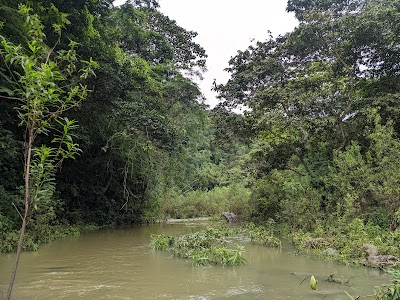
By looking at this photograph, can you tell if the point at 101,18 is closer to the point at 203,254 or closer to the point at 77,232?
the point at 77,232

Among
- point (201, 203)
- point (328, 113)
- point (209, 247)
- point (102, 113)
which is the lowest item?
point (209, 247)

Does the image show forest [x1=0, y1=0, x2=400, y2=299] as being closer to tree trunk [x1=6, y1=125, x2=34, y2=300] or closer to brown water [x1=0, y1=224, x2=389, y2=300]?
brown water [x1=0, y1=224, x2=389, y2=300]

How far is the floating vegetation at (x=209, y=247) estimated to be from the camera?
7586 mm

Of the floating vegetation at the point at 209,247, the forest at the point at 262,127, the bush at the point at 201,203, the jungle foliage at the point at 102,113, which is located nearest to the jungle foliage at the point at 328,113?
the forest at the point at 262,127

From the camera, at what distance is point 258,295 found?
17.6ft

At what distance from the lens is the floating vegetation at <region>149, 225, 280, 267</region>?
7.59 m

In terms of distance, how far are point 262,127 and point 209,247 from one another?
5.60m

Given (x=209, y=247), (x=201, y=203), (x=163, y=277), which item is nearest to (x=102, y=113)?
(x=209, y=247)

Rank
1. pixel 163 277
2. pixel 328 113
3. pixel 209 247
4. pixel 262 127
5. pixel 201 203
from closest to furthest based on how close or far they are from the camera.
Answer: pixel 163 277
pixel 209 247
pixel 328 113
pixel 262 127
pixel 201 203

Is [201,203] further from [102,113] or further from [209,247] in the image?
[209,247]

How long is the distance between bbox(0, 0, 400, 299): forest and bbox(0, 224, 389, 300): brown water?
1.08 meters

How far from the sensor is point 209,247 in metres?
8.84

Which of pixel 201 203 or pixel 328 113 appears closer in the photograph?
pixel 328 113

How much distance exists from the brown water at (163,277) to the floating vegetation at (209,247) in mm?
242
